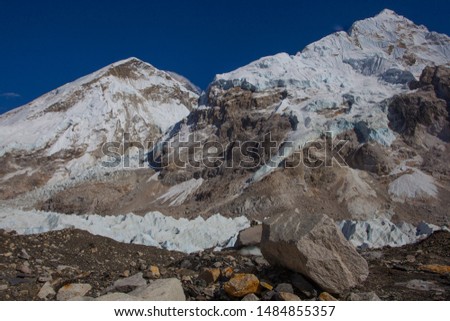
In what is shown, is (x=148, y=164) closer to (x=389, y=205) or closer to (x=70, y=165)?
(x=70, y=165)

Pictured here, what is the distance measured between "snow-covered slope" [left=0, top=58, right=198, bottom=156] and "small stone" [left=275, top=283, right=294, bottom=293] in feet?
256

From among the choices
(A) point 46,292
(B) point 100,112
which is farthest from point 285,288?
(B) point 100,112

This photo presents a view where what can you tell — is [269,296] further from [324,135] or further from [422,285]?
[324,135]

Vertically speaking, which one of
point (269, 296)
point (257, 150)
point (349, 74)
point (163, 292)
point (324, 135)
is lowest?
point (269, 296)

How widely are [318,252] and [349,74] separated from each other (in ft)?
257

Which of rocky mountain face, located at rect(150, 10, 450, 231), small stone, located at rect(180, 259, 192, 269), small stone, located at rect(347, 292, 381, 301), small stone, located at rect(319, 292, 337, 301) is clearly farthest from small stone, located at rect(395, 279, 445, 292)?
rocky mountain face, located at rect(150, 10, 450, 231)

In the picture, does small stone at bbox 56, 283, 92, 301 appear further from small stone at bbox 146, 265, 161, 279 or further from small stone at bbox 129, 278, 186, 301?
small stone at bbox 129, 278, 186, 301

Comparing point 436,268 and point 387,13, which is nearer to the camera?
point 436,268

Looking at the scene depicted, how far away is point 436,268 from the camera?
8367 mm

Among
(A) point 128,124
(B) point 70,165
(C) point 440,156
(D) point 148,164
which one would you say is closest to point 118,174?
(D) point 148,164

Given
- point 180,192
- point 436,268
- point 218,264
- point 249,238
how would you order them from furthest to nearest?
point 180,192
point 249,238
point 218,264
point 436,268

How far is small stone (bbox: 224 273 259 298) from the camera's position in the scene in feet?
21.5

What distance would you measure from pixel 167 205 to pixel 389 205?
23827 millimetres

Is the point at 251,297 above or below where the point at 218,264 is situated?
above
